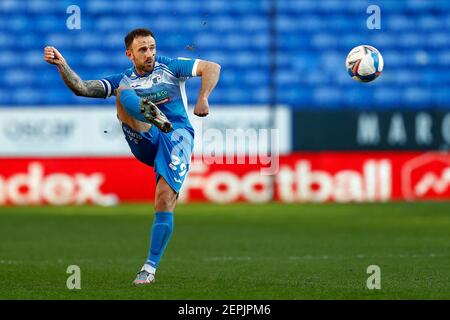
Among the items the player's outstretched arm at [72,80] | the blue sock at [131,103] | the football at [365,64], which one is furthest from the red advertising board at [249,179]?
the blue sock at [131,103]

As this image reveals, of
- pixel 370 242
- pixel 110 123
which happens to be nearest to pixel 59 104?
pixel 110 123

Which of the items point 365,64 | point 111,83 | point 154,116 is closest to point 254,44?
point 365,64

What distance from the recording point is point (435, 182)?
64.3ft

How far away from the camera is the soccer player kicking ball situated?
768cm

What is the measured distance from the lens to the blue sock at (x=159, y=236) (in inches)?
303

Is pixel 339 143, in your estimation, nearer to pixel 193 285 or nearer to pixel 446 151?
pixel 446 151

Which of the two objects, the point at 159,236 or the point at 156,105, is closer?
the point at 159,236

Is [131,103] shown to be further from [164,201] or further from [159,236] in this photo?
[159,236]

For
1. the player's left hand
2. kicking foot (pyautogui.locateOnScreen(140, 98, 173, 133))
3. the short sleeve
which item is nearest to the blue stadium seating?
the short sleeve

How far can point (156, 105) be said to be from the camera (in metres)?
8.00

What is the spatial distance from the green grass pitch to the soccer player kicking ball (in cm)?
50

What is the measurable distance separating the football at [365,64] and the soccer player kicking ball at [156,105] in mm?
1807

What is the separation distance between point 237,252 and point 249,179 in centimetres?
920

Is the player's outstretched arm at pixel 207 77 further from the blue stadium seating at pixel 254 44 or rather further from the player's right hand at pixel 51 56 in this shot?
the blue stadium seating at pixel 254 44
